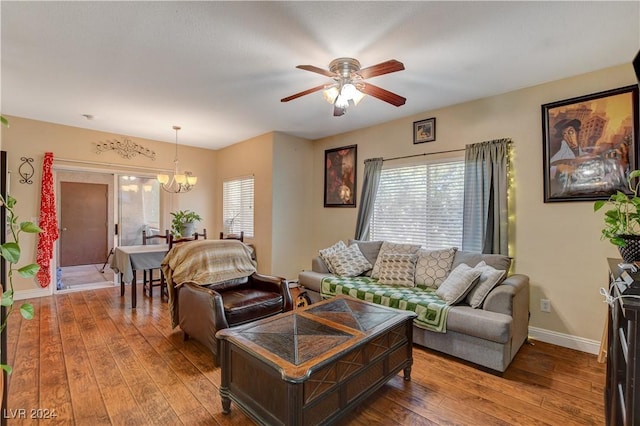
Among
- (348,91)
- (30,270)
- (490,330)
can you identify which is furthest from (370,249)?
(30,270)

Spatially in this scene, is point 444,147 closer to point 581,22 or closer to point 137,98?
point 581,22

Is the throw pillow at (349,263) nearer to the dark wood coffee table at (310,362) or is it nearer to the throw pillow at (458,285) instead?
the throw pillow at (458,285)

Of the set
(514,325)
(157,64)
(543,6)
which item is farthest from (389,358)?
(157,64)

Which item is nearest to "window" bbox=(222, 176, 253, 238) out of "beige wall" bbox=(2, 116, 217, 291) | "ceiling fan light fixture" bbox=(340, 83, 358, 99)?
"beige wall" bbox=(2, 116, 217, 291)

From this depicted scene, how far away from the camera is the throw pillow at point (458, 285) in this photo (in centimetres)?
282

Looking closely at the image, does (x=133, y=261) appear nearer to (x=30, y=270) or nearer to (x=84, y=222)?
(x=30, y=270)

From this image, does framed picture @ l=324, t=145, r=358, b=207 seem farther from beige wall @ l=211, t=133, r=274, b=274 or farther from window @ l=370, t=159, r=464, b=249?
beige wall @ l=211, t=133, r=274, b=274

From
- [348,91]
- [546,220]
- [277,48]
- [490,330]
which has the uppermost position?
[277,48]

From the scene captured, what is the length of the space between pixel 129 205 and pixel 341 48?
16.8 feet

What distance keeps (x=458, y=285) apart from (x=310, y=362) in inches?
72.4

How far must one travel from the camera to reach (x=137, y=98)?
3613 mm

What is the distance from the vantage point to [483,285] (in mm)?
2783

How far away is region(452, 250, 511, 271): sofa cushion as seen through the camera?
10.2ft

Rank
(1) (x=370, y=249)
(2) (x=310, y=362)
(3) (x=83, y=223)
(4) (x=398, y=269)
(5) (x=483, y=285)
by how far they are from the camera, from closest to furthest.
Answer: (2) (x=310, y=362), (5) (x=483, y=285), (4) (x=398, y=269), (1) (x=370, y=249), (3) (x=83, y=223)
